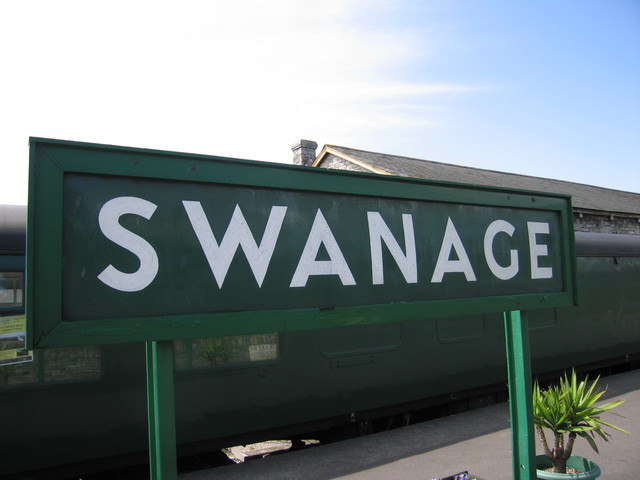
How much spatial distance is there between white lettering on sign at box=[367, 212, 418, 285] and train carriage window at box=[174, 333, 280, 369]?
291 cm

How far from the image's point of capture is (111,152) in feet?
5.73

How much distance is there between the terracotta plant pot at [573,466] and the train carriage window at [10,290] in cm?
419

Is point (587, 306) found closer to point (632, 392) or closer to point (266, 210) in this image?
point (632, 392)

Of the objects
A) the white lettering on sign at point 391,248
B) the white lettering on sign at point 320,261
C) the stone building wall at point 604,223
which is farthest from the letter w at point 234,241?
the stone building wall at point 604,223

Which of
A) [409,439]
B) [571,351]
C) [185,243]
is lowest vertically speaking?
[409,439]

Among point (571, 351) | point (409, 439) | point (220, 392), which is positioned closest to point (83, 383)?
point (220, 392)

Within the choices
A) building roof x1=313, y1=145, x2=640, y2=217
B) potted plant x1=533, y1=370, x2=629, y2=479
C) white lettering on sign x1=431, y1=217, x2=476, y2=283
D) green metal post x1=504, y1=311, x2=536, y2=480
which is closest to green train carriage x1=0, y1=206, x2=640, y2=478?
potted plant x1=533, y1=370, x2=629, y2=479

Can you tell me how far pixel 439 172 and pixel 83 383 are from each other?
48.6 feet

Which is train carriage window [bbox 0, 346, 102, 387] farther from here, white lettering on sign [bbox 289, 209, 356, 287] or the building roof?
the building roof

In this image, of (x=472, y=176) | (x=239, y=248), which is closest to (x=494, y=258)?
(x=239, y=248)

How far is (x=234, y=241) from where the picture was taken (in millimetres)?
1934

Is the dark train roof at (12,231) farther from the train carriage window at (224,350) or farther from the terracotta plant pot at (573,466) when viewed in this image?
the terracotta plant pot at (573,466)

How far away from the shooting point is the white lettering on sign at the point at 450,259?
250 centimetres

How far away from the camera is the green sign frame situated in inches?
65.2
